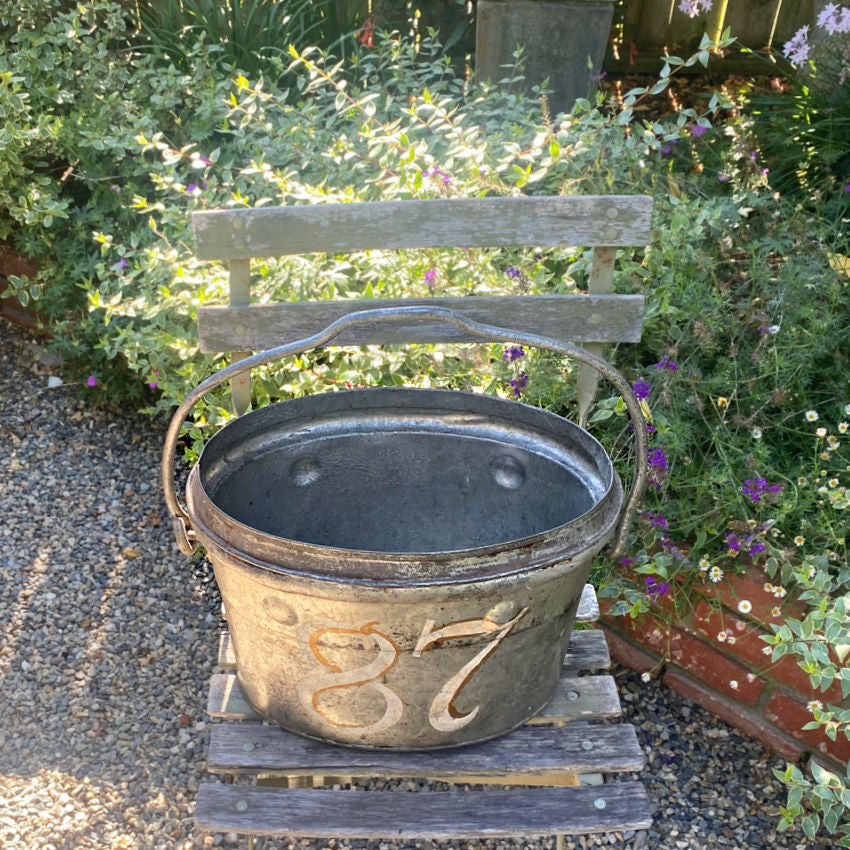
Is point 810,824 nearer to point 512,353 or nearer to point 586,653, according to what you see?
point 586,653

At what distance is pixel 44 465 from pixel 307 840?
5.94ft

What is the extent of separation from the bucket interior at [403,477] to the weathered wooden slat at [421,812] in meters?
0.52

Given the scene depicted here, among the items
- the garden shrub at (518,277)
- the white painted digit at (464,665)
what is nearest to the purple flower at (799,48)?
the garden shrub at (518,277)

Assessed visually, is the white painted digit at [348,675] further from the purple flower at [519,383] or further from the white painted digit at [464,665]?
the purple flower at [519,383]

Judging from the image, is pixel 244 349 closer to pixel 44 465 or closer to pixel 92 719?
pixel 92 719

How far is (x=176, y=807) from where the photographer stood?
2.17 metres

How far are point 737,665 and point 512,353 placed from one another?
0.96m

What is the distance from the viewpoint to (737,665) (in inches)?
90.5

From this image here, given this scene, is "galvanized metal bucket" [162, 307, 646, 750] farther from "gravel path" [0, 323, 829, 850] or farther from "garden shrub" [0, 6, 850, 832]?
"gravel path" [0, 323, 829, 850]

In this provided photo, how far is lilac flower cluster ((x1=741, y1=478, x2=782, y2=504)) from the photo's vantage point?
7.07ft

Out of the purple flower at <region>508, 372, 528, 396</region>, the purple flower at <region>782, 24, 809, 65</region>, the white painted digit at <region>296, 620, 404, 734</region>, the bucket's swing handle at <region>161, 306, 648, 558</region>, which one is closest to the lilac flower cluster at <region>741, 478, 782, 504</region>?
the bucket's swing handle at <region>161, 306, 648, 558</region>

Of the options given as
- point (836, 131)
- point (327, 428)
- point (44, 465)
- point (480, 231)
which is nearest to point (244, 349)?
point (327, 428)

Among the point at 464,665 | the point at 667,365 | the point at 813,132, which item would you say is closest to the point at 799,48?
the point at 813,132

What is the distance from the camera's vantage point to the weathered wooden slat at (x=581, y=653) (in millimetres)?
2020
